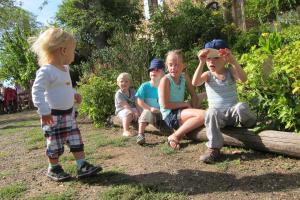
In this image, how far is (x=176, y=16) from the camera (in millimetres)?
13938

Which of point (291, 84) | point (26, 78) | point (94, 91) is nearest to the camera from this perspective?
point (291, 84)

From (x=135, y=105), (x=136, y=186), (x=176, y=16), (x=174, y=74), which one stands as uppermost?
(x=176, y=16)

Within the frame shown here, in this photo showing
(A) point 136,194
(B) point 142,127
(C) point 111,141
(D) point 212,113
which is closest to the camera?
(A) point 136,194

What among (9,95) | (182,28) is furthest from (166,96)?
(9,95)

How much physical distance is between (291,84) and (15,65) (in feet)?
64.5

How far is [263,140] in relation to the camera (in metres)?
4.86

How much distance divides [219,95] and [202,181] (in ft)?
4.50

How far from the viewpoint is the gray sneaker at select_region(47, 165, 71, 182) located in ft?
15.4

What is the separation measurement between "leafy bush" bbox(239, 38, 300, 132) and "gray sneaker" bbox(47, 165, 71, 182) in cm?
235

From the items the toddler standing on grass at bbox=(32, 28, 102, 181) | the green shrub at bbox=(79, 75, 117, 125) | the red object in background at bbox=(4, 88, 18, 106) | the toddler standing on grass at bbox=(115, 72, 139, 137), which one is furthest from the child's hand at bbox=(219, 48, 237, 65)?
the red object in background at bbox=(4, 88, 18, 106)

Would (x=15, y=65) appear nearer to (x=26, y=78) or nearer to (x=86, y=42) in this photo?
(x=26, y=78)

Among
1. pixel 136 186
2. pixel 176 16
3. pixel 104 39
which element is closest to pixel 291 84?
pixel 136 186

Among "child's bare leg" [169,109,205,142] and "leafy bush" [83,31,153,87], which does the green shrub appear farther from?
"child's bare leg" [169,109,205,142]

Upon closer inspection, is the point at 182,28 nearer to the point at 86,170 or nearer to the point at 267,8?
the point at 267,8
